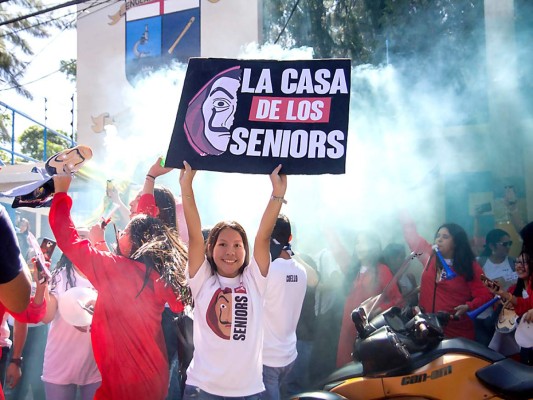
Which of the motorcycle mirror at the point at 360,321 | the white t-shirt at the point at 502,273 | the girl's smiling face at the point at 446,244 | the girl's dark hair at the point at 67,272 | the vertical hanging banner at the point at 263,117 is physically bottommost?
the motorcycle mirror at the point at 360,321

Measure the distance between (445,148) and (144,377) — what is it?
5.41 m

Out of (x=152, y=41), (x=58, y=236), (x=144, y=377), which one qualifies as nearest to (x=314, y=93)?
(x=58, y=236)

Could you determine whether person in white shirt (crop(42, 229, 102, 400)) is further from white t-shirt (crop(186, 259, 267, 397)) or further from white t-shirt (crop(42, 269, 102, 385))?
white t-shirt (crop(186, 259, 267, 397))

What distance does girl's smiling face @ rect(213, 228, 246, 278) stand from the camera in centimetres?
317

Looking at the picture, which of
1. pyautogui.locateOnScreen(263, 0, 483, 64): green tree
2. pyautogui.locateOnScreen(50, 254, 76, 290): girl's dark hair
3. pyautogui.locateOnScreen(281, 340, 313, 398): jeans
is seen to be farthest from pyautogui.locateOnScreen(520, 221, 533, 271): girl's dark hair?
pyautogui.locateOnScreen(263, 0, 483, 64): green tree

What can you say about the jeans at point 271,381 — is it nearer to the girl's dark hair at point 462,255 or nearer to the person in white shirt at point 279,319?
the person in white shirt at point 279,319

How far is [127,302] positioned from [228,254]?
651 millimetres

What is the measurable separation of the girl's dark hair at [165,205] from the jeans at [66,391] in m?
1.17

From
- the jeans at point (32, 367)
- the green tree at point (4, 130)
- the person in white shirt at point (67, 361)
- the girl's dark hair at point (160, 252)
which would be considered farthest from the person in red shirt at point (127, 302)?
the green tree at point (4, 130)

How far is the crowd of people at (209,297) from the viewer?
3.06m

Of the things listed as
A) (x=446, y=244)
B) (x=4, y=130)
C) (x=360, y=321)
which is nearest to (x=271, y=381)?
(x=360, y=321)

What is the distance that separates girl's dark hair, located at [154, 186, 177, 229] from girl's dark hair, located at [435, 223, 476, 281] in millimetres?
2226

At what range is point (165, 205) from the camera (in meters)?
4.28

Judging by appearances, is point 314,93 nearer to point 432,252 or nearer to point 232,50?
point 432,252
